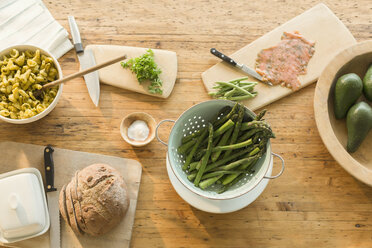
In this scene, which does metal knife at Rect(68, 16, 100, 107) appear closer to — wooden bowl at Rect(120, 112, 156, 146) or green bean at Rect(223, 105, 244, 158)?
wooden bowl at Rect(120, 112, 156, 146)

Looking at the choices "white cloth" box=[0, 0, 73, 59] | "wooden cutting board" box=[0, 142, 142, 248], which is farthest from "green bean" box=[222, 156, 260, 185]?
"white cloth" box=[0, 0, 73, 59]

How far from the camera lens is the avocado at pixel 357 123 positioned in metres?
1.99

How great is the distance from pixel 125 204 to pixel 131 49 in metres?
0.98

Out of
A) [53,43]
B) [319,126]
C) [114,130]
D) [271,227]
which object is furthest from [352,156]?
[53,43]

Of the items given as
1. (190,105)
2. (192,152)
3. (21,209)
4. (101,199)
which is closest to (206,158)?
(192,152)

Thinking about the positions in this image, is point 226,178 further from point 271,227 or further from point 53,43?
point 53,43

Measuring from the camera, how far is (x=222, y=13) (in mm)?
2371

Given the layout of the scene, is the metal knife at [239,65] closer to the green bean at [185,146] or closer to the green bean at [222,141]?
the green bean at [222,141]

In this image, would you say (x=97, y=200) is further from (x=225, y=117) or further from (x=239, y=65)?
(x=239, y=65)

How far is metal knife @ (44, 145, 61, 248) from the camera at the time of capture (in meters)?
1.97

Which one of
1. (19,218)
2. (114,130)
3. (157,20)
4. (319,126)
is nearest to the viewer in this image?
(19,218)

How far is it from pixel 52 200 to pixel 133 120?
0.65 meters

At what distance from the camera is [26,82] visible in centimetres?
193

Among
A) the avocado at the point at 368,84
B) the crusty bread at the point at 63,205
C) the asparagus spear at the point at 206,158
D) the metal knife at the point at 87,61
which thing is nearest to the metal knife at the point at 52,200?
the crusty bread at the point at 63,205
